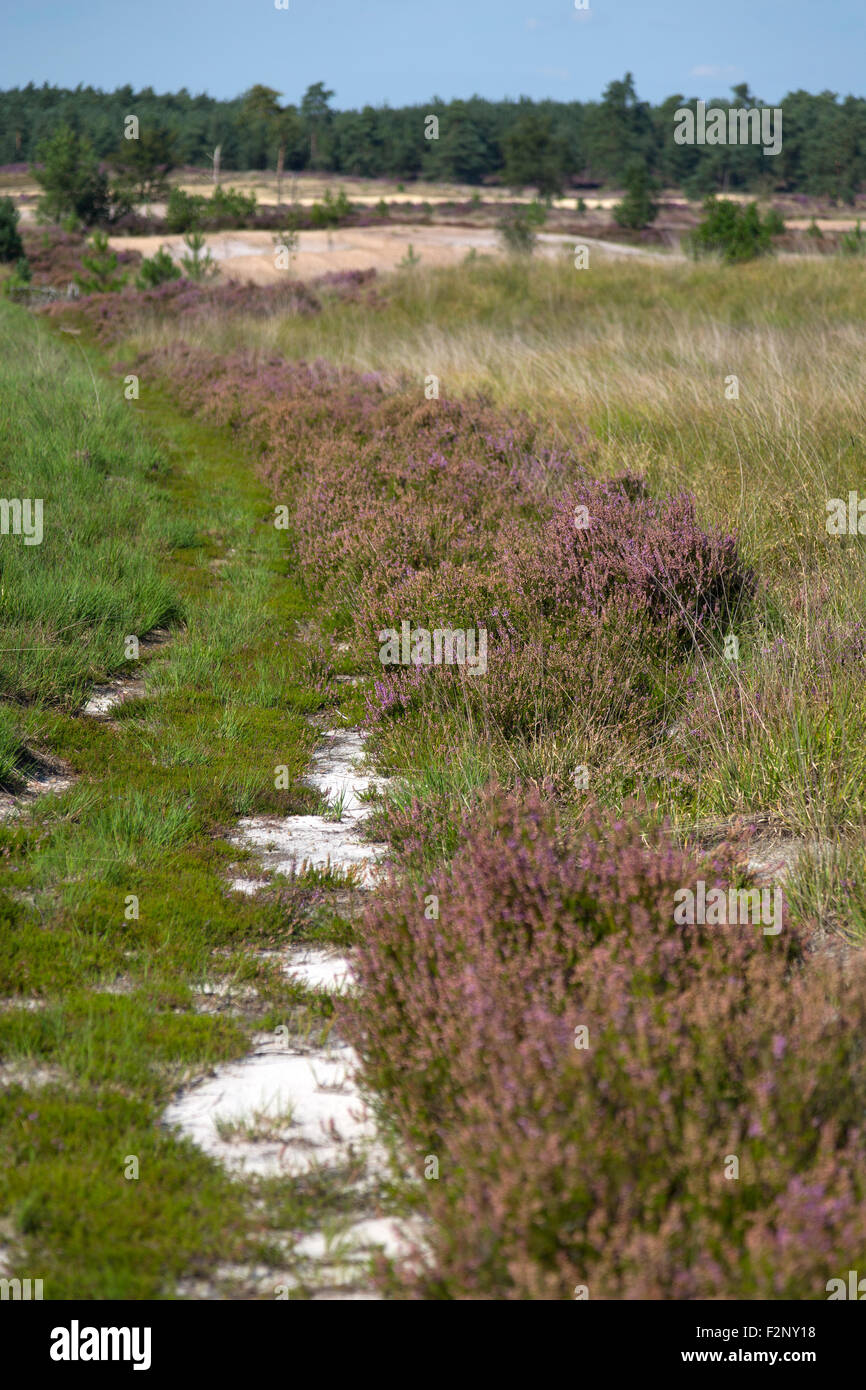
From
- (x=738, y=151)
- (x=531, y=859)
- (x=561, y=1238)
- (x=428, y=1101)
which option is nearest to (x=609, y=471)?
(x=531, y=859)

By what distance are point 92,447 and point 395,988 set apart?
8.05 meters

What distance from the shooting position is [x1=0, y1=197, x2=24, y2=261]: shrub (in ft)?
101

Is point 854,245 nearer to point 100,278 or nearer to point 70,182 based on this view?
point 100,278

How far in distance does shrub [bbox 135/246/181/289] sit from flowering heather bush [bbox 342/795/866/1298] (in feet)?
76.9

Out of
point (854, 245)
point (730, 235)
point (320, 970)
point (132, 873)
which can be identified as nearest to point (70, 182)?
point (730, 235)

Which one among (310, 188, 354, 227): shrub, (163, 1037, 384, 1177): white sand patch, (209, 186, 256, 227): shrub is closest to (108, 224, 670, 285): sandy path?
(310, 188, 354, 227): shrub

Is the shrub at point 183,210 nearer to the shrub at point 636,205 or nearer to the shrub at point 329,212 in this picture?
the shrub at point 329,212

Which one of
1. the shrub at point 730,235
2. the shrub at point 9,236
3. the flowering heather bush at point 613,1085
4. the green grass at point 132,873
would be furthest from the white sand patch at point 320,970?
the shrub at point 9,236

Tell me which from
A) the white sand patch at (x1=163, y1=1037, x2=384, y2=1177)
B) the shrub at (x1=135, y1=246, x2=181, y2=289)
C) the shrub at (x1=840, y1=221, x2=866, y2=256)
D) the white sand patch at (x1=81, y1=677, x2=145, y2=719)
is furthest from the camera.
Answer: the shrub at (x1=135, y1=246, x2=181, y2=289)

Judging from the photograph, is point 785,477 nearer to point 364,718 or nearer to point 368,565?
point 368,565

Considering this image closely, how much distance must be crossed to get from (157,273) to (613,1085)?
80.6ft

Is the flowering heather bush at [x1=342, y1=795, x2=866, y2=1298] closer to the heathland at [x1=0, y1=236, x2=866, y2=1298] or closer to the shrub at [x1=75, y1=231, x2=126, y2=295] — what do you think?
the heathland at [x1=0, y1=236, x2=866, y2=1298]

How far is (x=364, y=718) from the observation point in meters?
5.55

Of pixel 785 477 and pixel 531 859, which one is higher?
pixel 785 477
